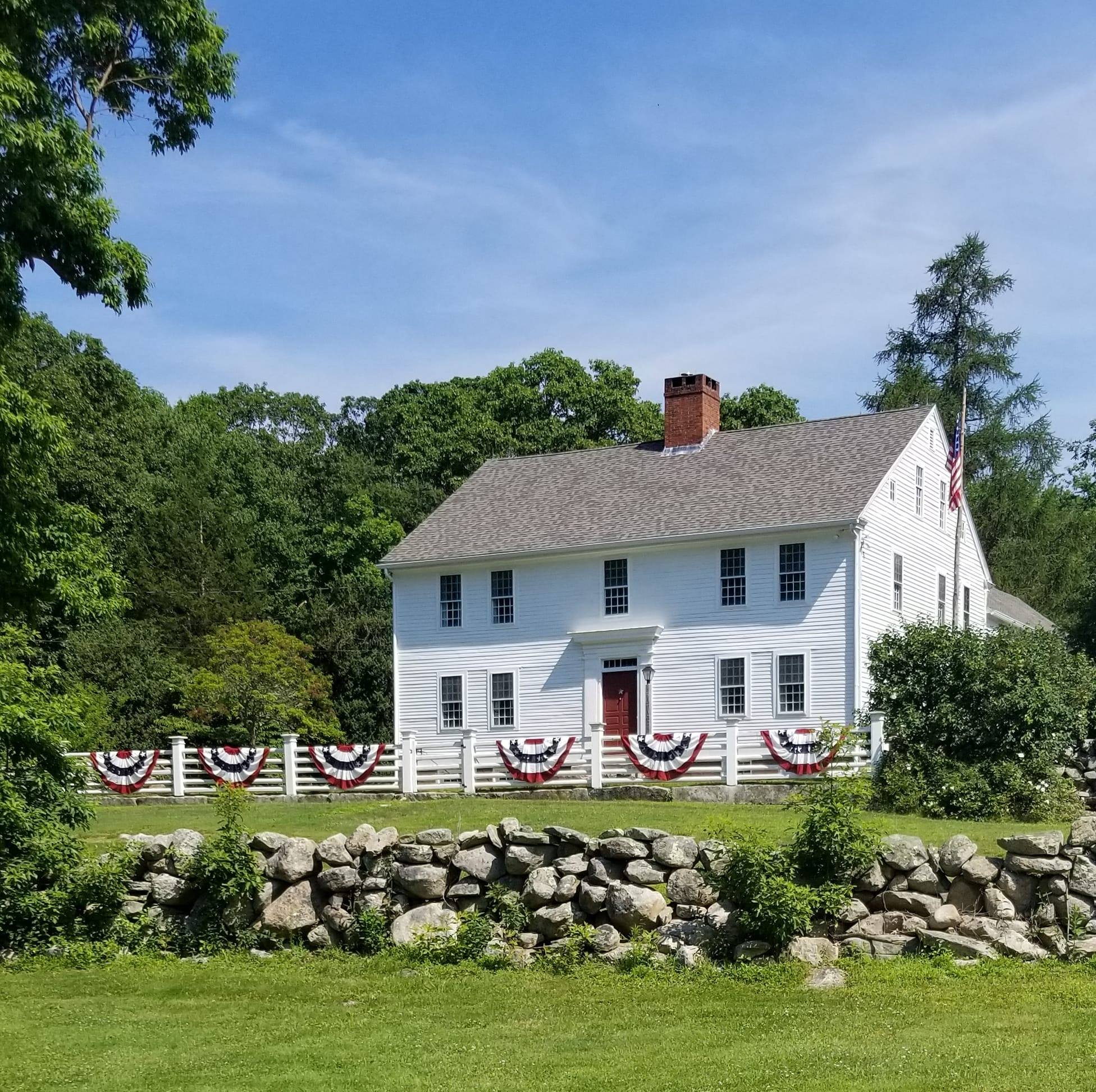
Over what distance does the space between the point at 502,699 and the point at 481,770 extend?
3.12 meters

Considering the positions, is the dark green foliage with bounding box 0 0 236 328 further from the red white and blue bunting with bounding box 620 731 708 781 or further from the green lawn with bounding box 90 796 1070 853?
the red white and blue bunting with bounding box 620 731 708 781

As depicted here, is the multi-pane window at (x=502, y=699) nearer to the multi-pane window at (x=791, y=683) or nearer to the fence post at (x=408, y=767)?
the fence post at (x=408, y=767)

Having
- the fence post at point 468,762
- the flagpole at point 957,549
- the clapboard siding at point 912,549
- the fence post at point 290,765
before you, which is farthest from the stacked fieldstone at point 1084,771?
the fence post at point 290,765

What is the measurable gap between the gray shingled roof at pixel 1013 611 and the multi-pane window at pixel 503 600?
14.1 metres

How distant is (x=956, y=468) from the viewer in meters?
31.6

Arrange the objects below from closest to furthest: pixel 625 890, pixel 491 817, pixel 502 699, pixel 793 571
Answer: pixel 625 890 < pixel 491 817 < pixel 793 571 < pixel 502 699

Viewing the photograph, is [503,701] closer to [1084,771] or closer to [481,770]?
[481,770]

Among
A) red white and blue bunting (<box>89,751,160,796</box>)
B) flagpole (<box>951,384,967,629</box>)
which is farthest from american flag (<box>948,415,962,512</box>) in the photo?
red white and blue bunting (<box>89,751,160,796</box>)

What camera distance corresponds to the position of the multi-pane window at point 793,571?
1199 inches

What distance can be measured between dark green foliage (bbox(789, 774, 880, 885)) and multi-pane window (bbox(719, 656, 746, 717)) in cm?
1772

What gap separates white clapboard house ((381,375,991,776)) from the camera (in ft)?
99.3

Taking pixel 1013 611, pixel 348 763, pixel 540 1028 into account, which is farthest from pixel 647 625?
pixel 540 1028

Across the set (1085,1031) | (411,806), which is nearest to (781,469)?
(411,806)

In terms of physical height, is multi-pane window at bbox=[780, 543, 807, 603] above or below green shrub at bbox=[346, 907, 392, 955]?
above
